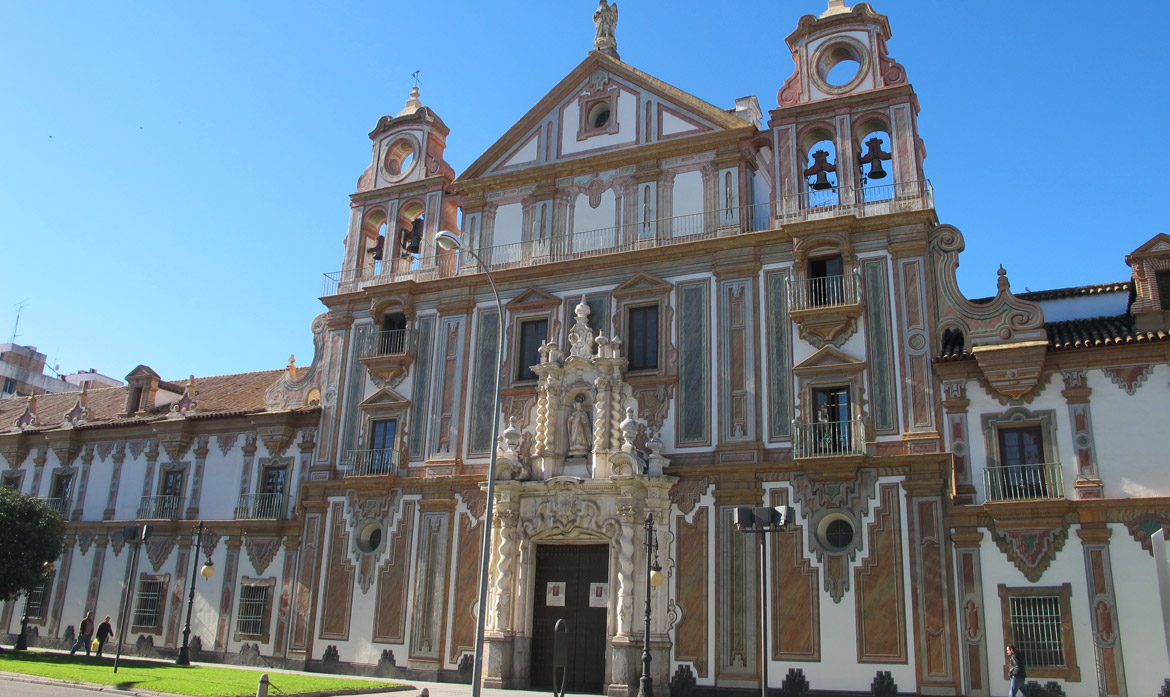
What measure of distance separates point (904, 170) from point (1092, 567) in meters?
10.7

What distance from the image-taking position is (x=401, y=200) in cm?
3306

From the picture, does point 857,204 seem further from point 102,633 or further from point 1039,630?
point 102,633

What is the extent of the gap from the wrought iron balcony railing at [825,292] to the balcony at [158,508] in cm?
2191

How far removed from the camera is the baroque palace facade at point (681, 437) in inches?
871

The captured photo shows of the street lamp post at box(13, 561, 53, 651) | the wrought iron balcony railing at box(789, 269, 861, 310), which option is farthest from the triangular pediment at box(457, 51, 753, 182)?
the street lamp post at box(13, 561, 53, 651)

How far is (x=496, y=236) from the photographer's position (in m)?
30.8

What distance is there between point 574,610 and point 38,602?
72.2ft

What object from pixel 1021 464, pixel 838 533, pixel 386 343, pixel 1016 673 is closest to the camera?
pixel 1016 673

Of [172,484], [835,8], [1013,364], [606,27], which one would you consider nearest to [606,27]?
[606,27]

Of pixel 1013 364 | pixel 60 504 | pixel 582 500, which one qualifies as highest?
pixel 1013 364

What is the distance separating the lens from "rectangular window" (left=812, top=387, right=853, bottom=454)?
2400cm

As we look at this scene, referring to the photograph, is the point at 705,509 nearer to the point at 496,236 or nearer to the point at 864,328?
the point at 864,328

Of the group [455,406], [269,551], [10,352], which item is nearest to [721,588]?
[455,406]

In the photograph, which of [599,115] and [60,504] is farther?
[60,504]
